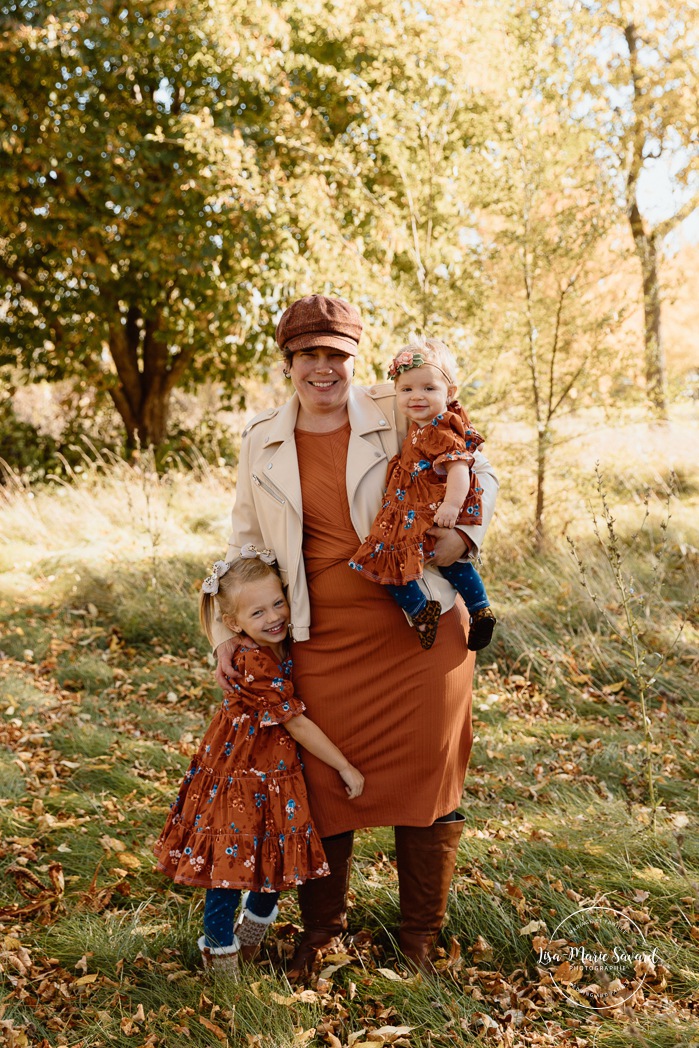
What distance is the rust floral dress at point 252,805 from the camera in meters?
2.72

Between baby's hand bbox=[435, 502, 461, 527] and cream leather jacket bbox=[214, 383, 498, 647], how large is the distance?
0.09 m

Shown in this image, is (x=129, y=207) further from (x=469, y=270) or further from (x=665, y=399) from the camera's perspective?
(x=665, y=399)

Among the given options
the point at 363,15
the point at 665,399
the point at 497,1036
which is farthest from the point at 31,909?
the point at 363,15

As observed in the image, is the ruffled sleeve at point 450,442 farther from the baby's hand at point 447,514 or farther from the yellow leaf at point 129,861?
the yellow leaf at point 129,861

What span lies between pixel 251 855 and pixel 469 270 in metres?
5.68

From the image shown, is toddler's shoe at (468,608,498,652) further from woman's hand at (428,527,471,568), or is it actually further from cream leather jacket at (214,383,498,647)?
woman's hand at (428,527,471,568)

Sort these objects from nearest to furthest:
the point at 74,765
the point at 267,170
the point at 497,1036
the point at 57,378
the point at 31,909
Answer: the point at 497,1036 < the point at 31,909 < the point at 74,765 < the point at 267,170 < the point at 57,378

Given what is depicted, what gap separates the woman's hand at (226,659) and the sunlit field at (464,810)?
88 cm

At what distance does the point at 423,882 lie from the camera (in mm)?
2887

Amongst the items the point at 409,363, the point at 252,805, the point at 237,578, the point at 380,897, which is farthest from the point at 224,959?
the point at 409,363

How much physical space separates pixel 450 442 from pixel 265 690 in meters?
0.92

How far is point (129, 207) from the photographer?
384 inches

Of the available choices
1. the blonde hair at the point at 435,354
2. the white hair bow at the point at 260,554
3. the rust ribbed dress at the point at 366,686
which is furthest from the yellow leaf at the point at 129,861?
the blonde hair at the point at 435,354

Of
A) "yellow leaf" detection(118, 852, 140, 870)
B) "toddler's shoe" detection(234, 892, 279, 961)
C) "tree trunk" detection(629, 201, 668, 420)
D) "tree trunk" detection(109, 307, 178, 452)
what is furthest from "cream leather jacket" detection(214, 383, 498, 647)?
"tree trunk" detection(109, 307, 178, 452)
